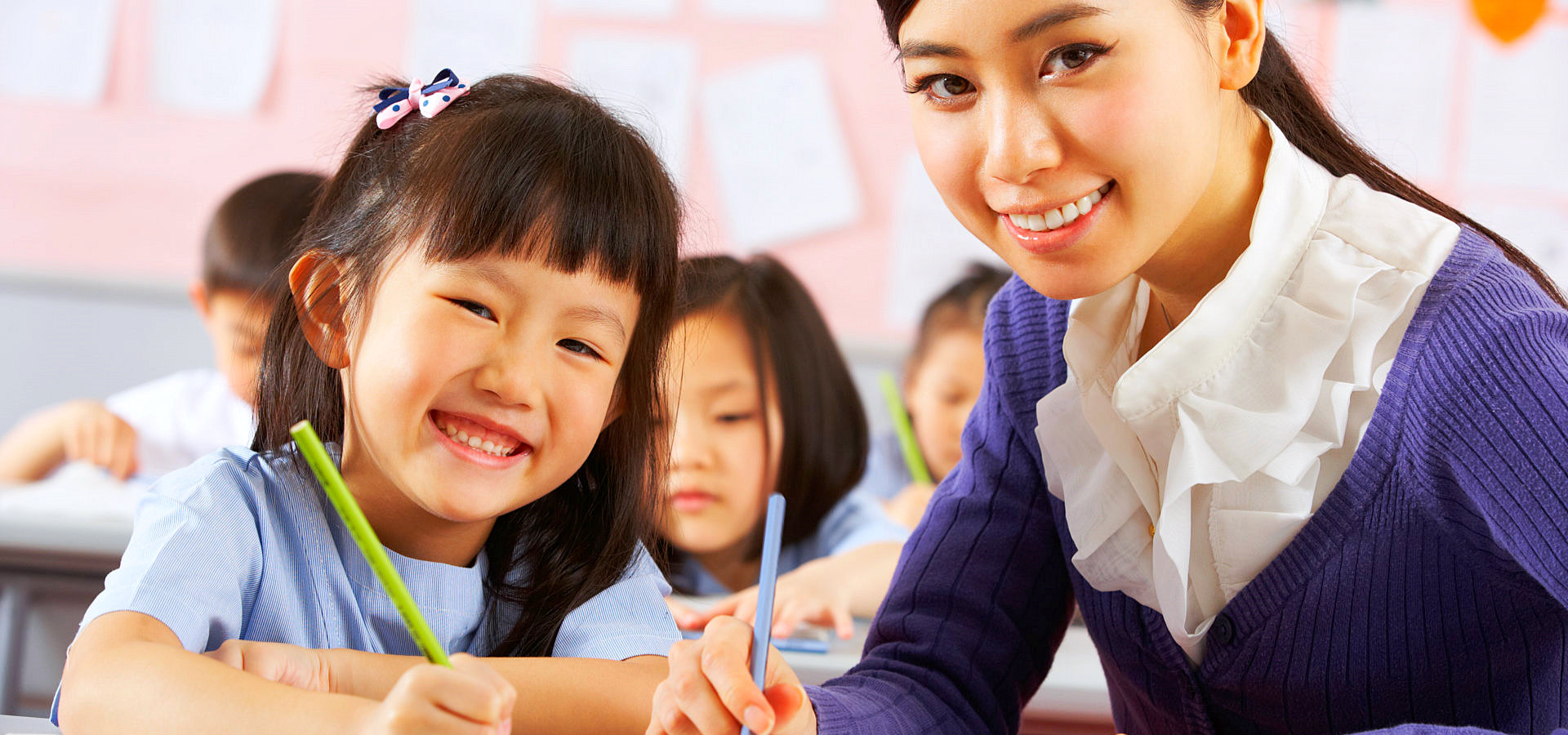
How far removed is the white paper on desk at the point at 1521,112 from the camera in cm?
271

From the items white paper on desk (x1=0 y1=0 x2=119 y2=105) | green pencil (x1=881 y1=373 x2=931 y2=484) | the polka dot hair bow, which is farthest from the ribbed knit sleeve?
white paper on desk (x1=0 y1=0 x2=119 y2=105)

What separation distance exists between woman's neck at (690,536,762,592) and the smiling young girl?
0.86m

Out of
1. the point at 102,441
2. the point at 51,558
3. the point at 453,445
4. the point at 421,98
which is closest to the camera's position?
the point at 453,445

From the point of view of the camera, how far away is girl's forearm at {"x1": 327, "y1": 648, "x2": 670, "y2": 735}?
720mm

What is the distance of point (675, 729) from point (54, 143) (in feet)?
7.73

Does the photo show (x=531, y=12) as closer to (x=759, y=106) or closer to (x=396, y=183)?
(x=759, y=106)

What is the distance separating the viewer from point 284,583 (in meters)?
0.78

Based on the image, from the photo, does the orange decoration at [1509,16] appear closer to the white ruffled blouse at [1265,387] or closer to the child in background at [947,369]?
the child in background at [947,369]

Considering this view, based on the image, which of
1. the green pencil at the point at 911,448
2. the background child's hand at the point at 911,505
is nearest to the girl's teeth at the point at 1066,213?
the background child's hand at the point at 911,505

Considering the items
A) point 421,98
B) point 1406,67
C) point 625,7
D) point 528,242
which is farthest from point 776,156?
point 528,242

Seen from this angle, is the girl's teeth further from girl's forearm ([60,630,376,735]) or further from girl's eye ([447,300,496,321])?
girl's forearm ([60,630,376,735])

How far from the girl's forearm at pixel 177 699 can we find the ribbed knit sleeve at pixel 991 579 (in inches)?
14.7

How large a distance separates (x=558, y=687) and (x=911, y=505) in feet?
4.15

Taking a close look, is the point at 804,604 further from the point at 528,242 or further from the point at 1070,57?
the point at 1070,57
